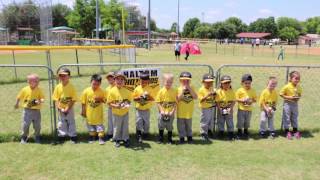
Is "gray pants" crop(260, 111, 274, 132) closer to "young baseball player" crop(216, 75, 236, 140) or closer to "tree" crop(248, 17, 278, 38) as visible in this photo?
"young baseball player" crop(216, 75, 236, 140)

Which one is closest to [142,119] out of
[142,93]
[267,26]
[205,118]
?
[142,93]

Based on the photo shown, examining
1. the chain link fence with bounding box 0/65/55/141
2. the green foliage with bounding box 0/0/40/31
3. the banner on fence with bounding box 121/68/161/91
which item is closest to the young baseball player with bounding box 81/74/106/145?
the banner on fence with bounding box 121/68/161/91

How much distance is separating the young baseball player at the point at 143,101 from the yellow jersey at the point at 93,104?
63 cm

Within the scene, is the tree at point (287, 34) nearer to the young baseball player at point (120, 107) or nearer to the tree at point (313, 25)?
the tree at point (313, 25)

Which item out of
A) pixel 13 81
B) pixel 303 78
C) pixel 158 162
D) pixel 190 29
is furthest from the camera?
pixel 190 29

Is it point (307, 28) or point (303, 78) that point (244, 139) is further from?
point (307, 28)

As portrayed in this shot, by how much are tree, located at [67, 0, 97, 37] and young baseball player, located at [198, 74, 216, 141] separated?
58.9 m

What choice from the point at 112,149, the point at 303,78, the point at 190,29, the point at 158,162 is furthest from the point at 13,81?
the point at 190,29

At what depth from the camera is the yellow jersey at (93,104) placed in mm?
7258

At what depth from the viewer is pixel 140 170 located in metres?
6.00

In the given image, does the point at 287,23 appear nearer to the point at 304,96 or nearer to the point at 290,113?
the point at 304,96

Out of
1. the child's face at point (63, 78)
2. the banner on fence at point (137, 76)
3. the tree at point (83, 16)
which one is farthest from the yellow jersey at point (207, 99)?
the tree at point (83, 16)

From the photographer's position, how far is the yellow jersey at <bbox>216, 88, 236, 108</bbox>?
7.60 m

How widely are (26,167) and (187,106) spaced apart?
2.94 m
